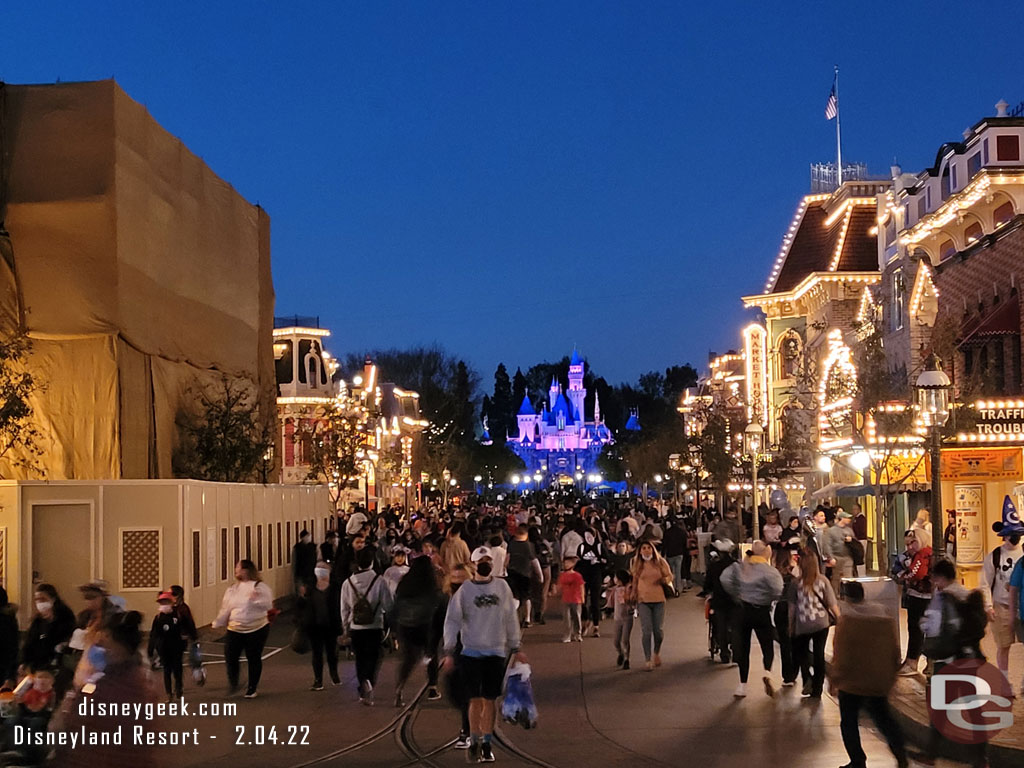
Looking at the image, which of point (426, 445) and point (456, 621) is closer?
point (456, 621)

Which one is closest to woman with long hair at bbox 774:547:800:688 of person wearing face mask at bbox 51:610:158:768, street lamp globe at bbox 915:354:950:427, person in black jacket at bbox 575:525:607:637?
street lamp globe at bbox 915:354:950:427

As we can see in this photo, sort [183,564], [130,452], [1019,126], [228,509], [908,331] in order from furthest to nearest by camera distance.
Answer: [908,331], [1019,126], [130,452], [228,509], [183,564]

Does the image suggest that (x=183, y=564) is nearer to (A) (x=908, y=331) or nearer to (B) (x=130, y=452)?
(B) (x=130, y=452)

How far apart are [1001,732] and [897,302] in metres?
26.5

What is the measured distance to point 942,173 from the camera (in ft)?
106

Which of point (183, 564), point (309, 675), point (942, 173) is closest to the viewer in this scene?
point (309, 675)

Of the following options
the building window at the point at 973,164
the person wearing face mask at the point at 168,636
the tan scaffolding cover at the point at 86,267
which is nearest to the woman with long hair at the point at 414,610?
the person wearing face mask at the point at 168,636

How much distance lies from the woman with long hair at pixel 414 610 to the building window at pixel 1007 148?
762 inches

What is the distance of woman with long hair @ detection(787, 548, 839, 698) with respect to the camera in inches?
559

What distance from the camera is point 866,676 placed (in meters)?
9.73

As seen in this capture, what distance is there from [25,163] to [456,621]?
722 inches

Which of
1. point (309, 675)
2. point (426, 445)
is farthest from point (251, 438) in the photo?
point (426, 445)

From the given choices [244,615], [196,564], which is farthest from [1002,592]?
[196,564]

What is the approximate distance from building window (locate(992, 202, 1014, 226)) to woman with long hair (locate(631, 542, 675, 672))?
16.7m
